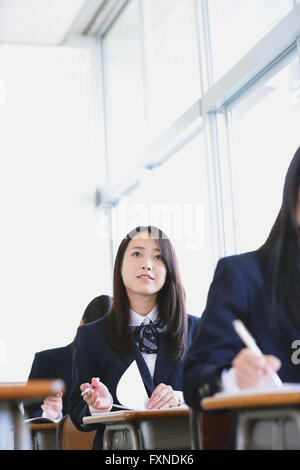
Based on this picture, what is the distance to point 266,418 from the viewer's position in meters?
1.34

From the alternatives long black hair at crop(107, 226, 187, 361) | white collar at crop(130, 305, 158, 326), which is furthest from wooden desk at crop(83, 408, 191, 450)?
white collar at crop(130, 305, 158, 326)

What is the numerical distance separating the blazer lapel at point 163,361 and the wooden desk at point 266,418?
1.59 m

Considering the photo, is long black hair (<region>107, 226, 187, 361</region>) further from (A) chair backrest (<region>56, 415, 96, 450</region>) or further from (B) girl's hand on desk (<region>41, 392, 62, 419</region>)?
(B) girl's hand on desk (<region>41, 392, 62, 419</region>)

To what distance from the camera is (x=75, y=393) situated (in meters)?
2.98

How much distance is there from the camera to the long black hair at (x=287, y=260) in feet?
5.82

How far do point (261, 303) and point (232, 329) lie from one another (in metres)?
0.12

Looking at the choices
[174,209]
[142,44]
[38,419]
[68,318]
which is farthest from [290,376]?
[68,318]

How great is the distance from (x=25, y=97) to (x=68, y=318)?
2.32 meters

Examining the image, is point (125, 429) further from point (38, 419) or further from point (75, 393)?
point (38, 419)

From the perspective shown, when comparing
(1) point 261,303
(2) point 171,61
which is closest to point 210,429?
(1) point 261,303

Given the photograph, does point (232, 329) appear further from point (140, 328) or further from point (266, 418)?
point (140, 328)

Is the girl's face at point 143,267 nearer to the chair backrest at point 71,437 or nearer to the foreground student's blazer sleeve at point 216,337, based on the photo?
the chair backrest at point 71,437

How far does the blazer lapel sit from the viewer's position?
9.76 feet

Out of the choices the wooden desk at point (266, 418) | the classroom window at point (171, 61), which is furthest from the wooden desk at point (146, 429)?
the classroom window at point (171, 61)
